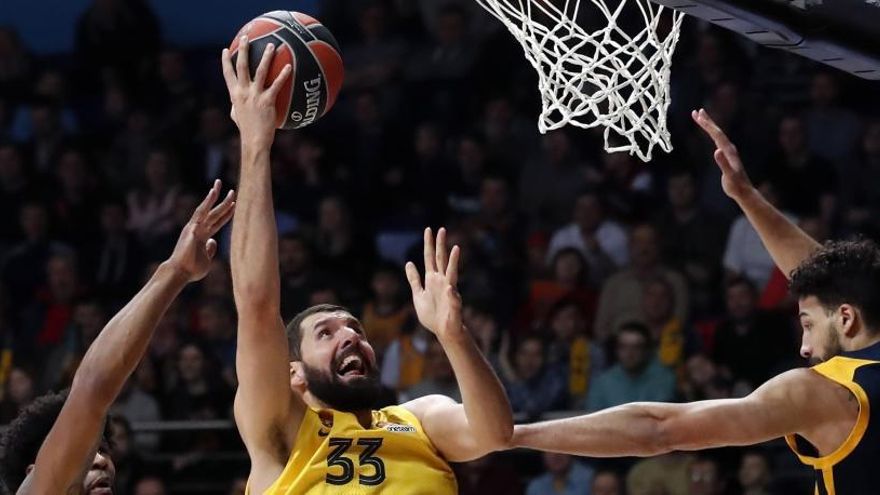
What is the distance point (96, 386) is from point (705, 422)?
4.80ft

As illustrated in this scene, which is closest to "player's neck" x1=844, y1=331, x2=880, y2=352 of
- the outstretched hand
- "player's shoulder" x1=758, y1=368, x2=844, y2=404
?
"player's shoulder" x1=758, y1=368, x2=844, y2=404

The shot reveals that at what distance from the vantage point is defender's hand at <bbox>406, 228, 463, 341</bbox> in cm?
399

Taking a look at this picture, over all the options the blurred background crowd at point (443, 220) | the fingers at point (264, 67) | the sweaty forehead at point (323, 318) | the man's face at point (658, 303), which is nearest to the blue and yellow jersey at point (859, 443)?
the sweaty forehead at point (323, 318)

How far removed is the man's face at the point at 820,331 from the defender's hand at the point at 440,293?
2.88ft

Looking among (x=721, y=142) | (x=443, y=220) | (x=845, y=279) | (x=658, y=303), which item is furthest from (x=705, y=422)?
(x=443, y=220)

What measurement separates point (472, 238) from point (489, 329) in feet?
2.85

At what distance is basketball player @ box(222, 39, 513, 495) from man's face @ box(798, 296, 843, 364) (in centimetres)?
78

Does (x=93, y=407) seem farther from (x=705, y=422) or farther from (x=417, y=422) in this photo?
(x=705, y=422)

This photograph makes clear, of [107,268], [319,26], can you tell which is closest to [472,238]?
[107,268]

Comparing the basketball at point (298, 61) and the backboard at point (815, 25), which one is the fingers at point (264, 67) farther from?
the backboard at point (815, 25)

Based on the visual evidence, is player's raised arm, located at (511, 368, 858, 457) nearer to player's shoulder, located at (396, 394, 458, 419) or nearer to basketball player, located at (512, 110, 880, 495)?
basketball player, located at (512, 110, 880, 495)

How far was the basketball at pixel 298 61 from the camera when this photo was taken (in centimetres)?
427

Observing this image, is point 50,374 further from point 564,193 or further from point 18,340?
point 564,193

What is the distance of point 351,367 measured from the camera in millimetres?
4484
